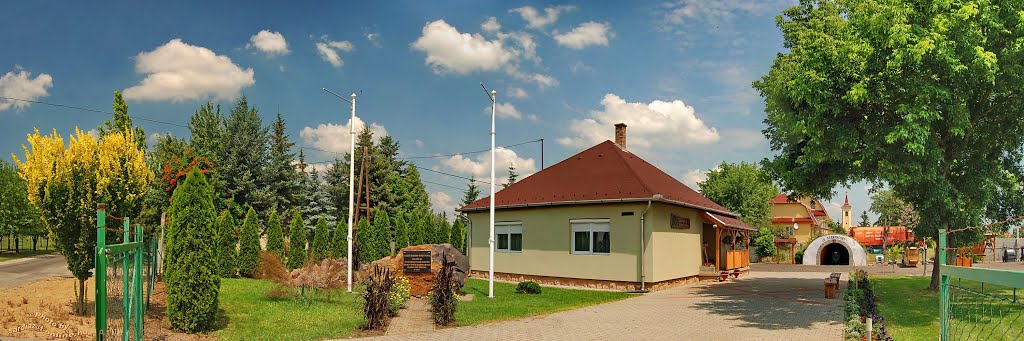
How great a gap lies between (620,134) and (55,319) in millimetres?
21120

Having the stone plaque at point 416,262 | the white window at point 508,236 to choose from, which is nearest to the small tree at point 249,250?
the stone plaque at point 416,262

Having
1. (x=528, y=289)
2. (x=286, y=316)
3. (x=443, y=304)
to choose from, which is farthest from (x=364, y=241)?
(x=443, y=304)

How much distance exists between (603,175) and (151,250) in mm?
14930

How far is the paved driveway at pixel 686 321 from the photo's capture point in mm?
12031

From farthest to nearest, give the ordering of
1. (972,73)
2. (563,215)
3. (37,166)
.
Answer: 1. (563,215)
2. (972,73)
3. (37,166)

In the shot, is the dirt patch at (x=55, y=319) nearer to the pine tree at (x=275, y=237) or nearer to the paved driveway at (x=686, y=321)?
the paved driveway at (x=686, y=321)

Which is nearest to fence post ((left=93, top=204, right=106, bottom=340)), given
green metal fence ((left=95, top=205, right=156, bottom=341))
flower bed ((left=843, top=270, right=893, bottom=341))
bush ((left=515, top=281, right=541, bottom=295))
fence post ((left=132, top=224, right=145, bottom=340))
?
green metal fence ((left=95, top=205, right=156, bottom=341))

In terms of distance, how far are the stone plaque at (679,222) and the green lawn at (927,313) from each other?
21.6 feet

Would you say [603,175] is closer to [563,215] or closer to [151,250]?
[563,215]

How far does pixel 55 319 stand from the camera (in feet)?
39.8

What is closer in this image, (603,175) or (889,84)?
(889,84)

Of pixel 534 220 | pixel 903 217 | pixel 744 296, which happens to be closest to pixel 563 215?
pixel 534 220

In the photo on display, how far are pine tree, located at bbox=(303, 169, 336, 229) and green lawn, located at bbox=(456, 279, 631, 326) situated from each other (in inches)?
1059

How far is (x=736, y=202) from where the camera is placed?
4719 cm
